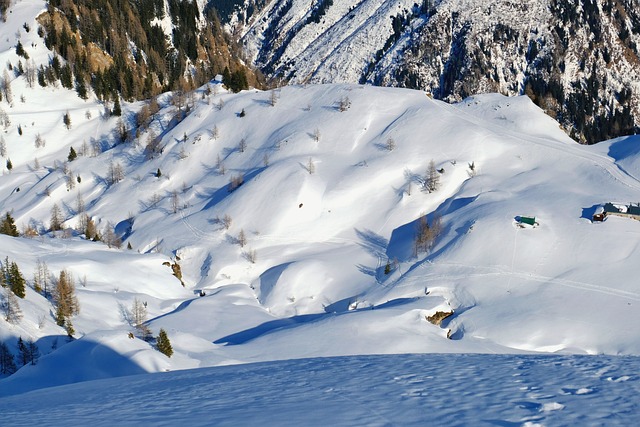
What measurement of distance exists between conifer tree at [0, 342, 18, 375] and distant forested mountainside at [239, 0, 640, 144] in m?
127

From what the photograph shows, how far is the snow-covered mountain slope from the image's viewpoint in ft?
114

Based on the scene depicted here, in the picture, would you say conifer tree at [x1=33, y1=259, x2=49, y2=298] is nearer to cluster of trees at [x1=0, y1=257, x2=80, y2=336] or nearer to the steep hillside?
cluster of trees at [x1=0, y1=257, x2=80, y2=336]

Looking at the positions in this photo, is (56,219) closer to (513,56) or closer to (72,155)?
(72,155)

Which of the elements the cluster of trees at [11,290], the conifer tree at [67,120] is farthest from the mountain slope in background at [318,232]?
the conifer tree at [67,120]

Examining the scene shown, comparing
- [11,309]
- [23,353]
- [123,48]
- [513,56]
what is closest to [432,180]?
[11,309]

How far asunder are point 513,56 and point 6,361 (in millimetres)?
153256

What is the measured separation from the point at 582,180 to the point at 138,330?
150ft

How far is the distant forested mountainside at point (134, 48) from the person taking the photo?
9581 cm

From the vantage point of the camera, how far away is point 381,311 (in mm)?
37625

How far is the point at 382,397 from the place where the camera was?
905cm

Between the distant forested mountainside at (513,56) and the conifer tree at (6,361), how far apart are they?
4988 inches

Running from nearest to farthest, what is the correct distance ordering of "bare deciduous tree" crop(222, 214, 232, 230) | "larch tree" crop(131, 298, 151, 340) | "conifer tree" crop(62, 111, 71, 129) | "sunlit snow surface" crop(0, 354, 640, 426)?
"sunlit snow surface" crop(0, 354, 640, 426) → "larch tree" crop(131, 298, 151, 340) → "bare deciduous tree" crop(222, 214, 232, 230) → "conifer tree" crop(62, 111, 71, 129)

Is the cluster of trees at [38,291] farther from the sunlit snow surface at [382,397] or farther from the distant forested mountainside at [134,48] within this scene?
the distant forested mountainside at [134,48]

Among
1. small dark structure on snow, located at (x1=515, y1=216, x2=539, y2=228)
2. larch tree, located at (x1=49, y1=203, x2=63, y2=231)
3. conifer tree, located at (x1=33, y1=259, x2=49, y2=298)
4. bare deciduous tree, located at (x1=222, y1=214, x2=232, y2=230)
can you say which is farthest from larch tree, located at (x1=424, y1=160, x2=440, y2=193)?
larch tree, located at (x1=49, y1=203, x2=63, y2=231)
